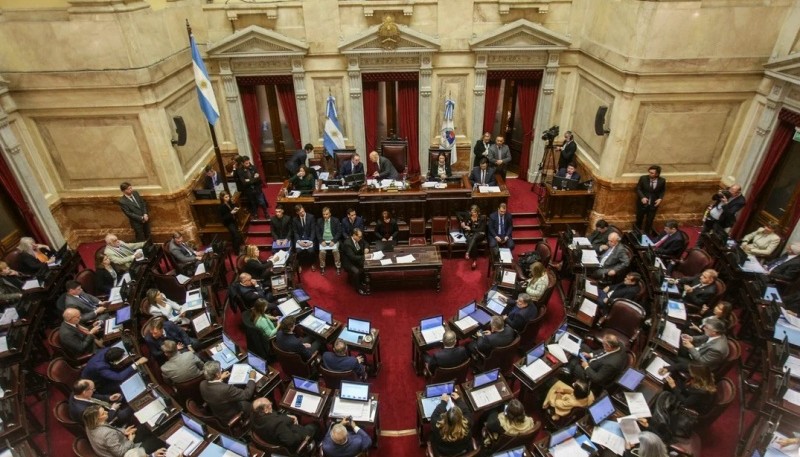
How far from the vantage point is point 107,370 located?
19.8 feet

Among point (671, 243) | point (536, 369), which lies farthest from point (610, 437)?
point (671, 243)

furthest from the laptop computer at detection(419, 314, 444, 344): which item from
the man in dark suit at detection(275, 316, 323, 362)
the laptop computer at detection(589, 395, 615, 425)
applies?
the laptop computer at detection(589, 395, 615, 425)

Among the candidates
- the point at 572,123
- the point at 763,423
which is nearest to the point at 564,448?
the point at 763,423

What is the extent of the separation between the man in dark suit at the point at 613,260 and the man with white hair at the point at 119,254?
8.29 metres

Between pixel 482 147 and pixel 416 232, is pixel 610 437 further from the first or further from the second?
pixel 482 147

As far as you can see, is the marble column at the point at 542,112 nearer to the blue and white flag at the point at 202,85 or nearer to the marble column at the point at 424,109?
the marble column at the point at 424,109

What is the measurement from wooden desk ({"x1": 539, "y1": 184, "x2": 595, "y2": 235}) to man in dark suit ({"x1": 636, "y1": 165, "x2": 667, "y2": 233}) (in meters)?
0.94

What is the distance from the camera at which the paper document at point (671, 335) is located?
637cm

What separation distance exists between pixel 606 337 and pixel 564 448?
155 centimetres

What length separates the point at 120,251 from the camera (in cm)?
836

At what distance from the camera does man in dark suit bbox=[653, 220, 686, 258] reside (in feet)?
27.2

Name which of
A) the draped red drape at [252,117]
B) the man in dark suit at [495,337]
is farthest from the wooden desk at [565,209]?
the draped red drape at [252,117]

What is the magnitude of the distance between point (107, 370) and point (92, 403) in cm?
61

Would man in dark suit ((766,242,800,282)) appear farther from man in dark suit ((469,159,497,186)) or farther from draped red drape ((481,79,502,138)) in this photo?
draped red drape ((481,79,502,138))
